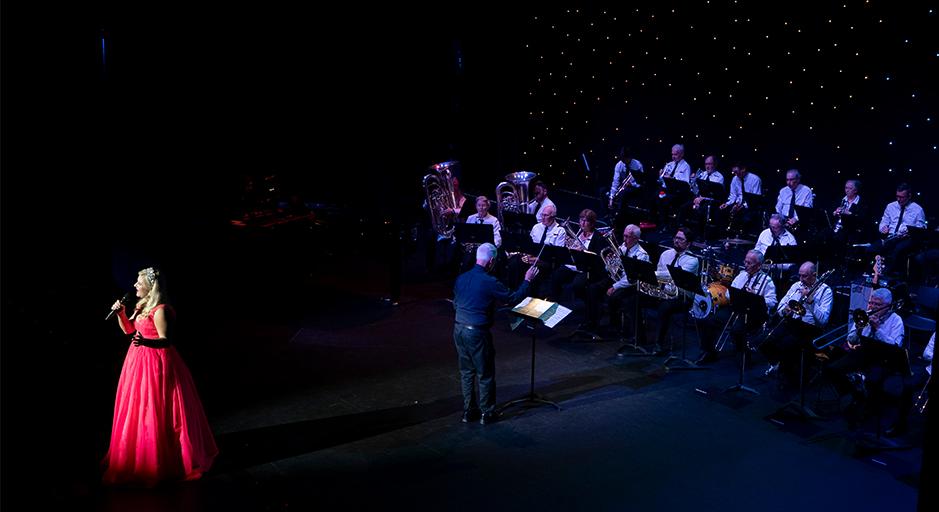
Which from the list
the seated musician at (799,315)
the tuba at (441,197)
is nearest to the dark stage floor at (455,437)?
the seated musician at (799,315)

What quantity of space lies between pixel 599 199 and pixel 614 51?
2.99 meters

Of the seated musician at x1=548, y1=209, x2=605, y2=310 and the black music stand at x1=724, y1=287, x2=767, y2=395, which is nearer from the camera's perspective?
the black music stand at x1=724, y1=287, x2=767, y2=395

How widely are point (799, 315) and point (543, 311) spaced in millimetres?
2941

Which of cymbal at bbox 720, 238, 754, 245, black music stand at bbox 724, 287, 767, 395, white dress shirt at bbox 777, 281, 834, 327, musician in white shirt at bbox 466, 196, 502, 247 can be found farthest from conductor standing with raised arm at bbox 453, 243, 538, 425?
cymbal at bbox 720, 238, 754, 245

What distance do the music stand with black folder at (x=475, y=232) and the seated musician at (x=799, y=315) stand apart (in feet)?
12.7

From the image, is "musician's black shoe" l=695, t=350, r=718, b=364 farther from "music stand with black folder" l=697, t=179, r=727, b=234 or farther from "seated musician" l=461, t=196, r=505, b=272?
"music stand with black folder" l=697, t=179, r=727, b=234

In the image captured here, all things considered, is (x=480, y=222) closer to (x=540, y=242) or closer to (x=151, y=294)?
(x=540, y=242)

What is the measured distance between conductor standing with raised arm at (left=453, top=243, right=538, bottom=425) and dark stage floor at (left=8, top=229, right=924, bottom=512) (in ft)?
1.68

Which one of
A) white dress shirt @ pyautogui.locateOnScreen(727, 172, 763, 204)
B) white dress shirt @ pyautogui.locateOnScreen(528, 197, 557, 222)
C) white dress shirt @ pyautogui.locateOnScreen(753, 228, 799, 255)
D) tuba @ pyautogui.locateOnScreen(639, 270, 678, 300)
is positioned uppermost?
white dress shirt @ pyautogui.locateOnScreen(727, 172, 763, 204)

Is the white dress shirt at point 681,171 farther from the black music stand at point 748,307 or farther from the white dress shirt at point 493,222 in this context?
the black music stand at point 748,307

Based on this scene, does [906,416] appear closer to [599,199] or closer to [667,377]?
[667,377]

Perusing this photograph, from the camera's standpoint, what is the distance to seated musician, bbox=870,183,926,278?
39.2 ft

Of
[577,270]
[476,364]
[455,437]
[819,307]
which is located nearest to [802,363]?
[819,307]

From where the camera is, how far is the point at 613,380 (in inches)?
380
